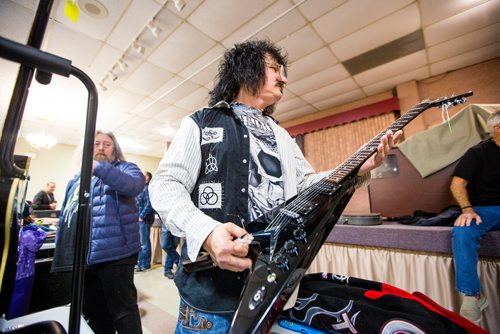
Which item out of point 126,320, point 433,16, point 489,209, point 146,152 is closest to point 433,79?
point 433,16

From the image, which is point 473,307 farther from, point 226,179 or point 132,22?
point 132,22

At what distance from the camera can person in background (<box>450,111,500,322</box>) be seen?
1.27m

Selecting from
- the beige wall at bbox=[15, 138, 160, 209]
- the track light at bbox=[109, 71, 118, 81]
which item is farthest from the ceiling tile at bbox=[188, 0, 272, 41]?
the beige wall at bbox=[15, 138, 160, 209]

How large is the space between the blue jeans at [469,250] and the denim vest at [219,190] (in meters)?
1.47

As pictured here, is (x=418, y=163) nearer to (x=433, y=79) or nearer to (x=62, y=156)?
(x=433, y=79)

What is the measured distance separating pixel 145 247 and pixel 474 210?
3862mm

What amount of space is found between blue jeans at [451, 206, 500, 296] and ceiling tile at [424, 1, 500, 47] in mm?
2420

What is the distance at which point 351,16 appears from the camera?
8.02ft

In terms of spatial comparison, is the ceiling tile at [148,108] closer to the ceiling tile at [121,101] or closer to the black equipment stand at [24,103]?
the ceiling tile at [121,101]

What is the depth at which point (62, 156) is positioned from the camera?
272 inches

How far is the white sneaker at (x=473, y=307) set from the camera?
4.08 ft

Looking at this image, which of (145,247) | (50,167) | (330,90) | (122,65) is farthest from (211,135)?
(50,167)

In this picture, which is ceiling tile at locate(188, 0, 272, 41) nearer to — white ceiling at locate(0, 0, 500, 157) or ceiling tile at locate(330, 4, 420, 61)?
white ceiling at locate(0, 0, 500, 157)

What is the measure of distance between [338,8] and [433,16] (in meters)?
1.13
